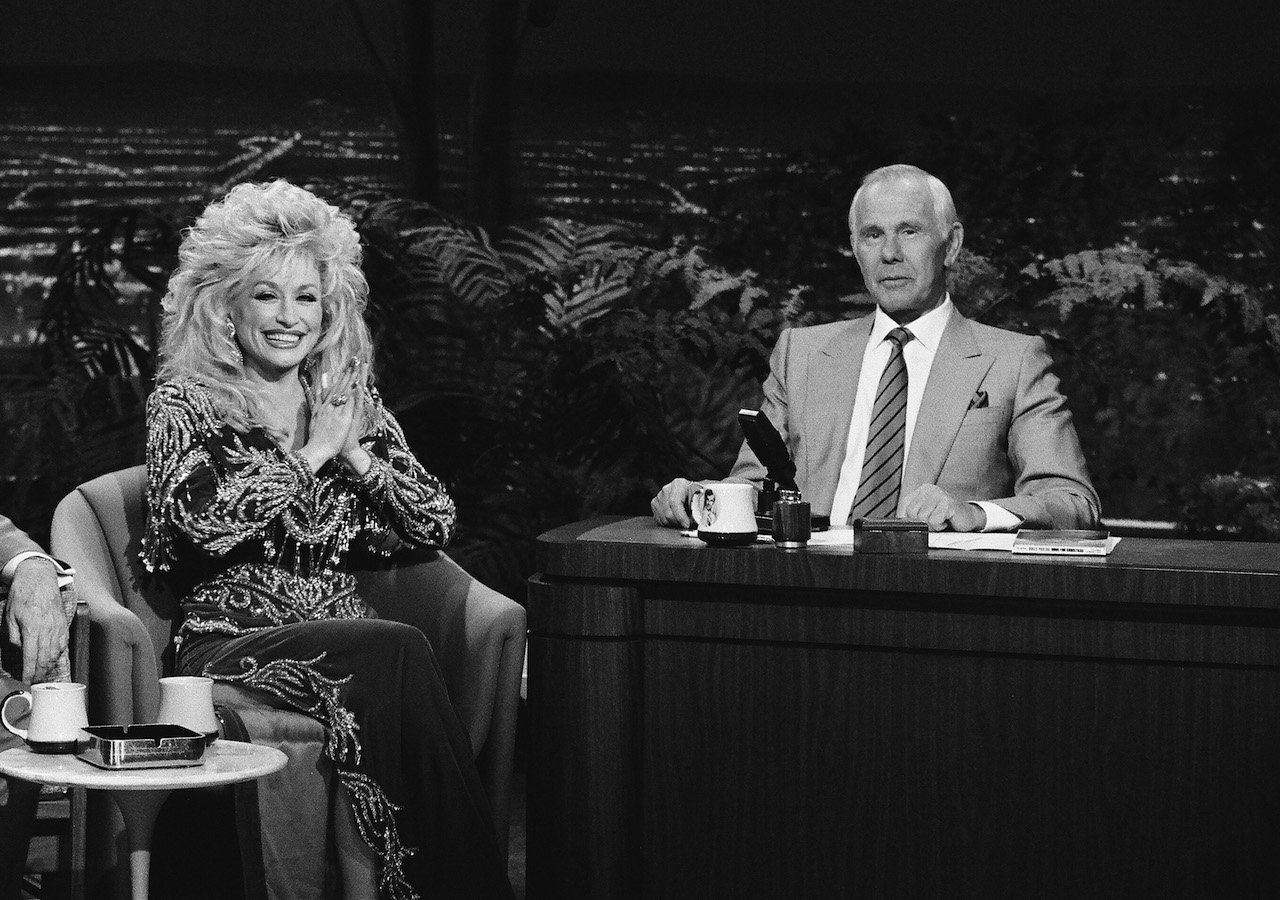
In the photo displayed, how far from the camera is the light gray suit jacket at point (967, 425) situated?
365 centimetres

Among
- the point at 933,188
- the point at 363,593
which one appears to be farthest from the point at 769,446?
the point at 363,593

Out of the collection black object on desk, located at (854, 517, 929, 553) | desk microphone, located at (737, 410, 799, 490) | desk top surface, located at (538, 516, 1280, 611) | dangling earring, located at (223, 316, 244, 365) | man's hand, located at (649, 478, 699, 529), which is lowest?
desk top surface, located at (538, 516, 1280, 611)

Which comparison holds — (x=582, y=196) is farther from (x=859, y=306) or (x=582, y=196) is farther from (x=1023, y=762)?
(x=1023, y=762)

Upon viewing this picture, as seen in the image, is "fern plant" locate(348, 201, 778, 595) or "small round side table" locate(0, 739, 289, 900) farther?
"fern plant" locate(348, 201, 778, 595)

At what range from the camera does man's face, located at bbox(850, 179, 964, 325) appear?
3807 millimetres

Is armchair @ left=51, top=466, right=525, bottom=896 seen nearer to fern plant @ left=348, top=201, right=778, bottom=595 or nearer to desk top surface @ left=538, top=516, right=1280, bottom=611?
desk top surface @ left=538, top=516, right=1280, bottom=611

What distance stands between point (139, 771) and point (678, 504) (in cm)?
112

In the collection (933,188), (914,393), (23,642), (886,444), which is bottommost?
(23,642)

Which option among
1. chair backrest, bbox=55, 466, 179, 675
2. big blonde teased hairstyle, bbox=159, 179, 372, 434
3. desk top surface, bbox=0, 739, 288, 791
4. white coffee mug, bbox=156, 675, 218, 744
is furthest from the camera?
big blonde teased hairstyle, bbox=159, 179, 372, 434

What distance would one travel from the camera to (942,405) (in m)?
3.75

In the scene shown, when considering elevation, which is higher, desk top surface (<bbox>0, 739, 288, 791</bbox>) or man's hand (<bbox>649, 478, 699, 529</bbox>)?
Answer: man's hand (<bbox>649, 478, 699, 529</bbox>)

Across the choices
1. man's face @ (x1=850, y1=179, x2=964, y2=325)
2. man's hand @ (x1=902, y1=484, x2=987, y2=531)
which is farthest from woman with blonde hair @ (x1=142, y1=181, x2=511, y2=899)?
man's face @ (x1=850, y1=179, x2=964, y2=325)

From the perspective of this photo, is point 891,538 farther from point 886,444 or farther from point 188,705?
point 188,705

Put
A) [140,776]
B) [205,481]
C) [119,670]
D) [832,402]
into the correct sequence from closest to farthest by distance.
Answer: [140,776]
[119,670]
[205,481]
[832,402]
